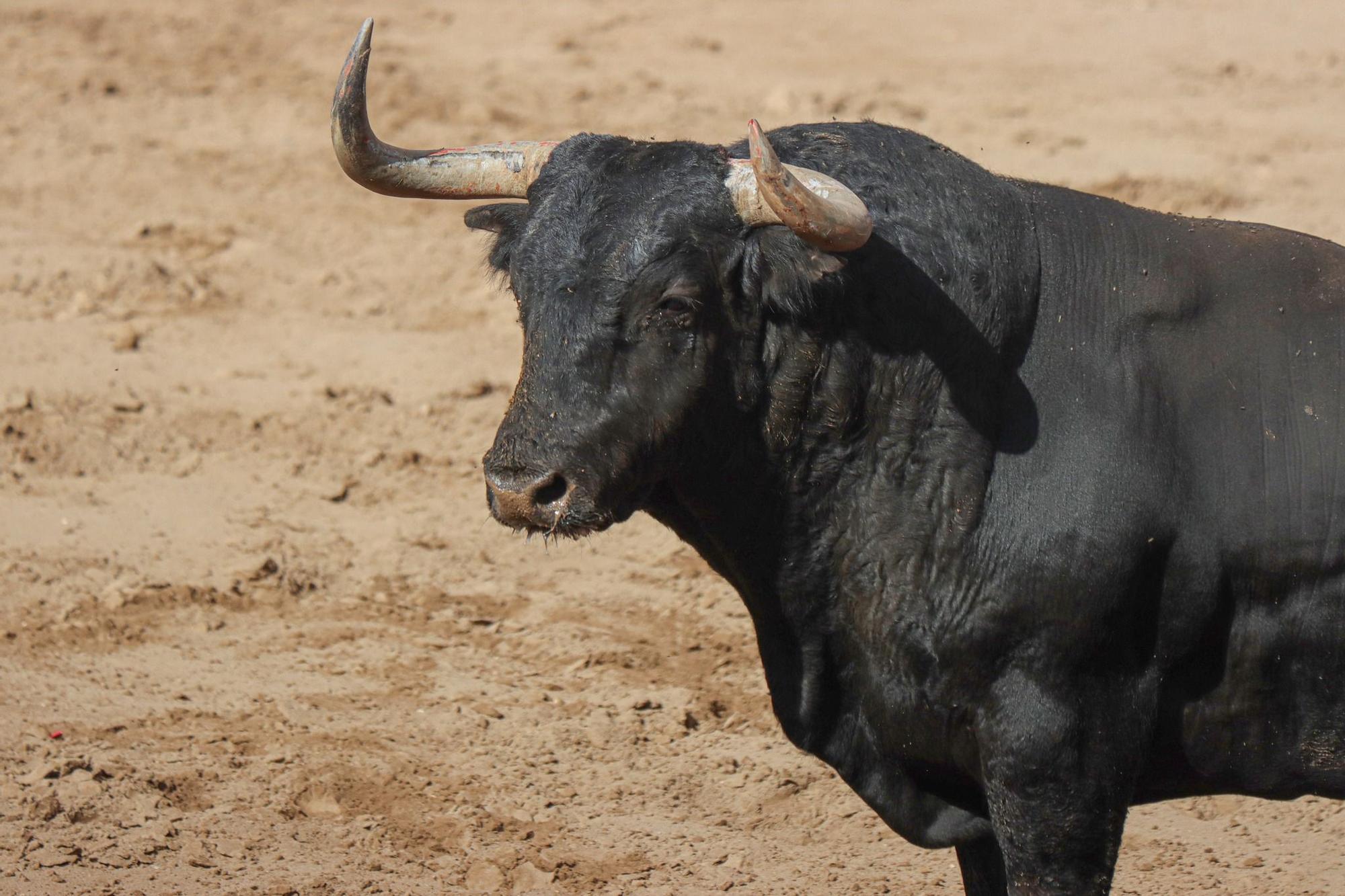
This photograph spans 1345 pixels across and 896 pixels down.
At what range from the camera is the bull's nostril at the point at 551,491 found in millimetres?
4043

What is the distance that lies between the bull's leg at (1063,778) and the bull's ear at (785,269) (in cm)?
112

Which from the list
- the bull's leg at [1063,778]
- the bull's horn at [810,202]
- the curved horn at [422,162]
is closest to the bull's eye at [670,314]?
the bull's horn at [810,202]

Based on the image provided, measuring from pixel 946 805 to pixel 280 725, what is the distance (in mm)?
2861

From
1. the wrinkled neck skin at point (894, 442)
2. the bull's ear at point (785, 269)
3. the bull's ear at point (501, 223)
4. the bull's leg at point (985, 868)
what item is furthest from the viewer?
the bull's leg at point (985, 868)

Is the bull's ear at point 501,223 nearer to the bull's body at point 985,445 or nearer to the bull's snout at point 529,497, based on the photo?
the bull's body at point 985,445

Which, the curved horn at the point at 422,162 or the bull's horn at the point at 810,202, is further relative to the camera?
the curved horn at the point at 422,162

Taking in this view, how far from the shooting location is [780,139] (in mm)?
4375

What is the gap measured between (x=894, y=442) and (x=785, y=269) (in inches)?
21.9

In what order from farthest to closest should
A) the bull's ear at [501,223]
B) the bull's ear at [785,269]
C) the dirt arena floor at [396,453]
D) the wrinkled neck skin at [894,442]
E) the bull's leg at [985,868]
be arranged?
the dirt arena floor at [396,453] < the bull's leg at [985,868] < the bull's ear at [501,223] < the wrinkled neck skin at [894,442] < the bull's ear at [785,269]

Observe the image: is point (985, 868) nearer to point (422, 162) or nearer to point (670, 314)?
point (670, 314)

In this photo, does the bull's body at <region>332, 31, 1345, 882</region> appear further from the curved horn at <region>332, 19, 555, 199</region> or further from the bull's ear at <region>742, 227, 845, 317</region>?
the curved horn at <region>332, 19, 555, 199</region>

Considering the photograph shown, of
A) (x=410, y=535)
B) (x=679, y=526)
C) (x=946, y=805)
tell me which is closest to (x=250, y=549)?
(x=410, y=535)

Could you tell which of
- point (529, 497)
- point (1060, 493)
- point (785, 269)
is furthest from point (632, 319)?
point (1060, 493)

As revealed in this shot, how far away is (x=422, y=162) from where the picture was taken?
468 cm
